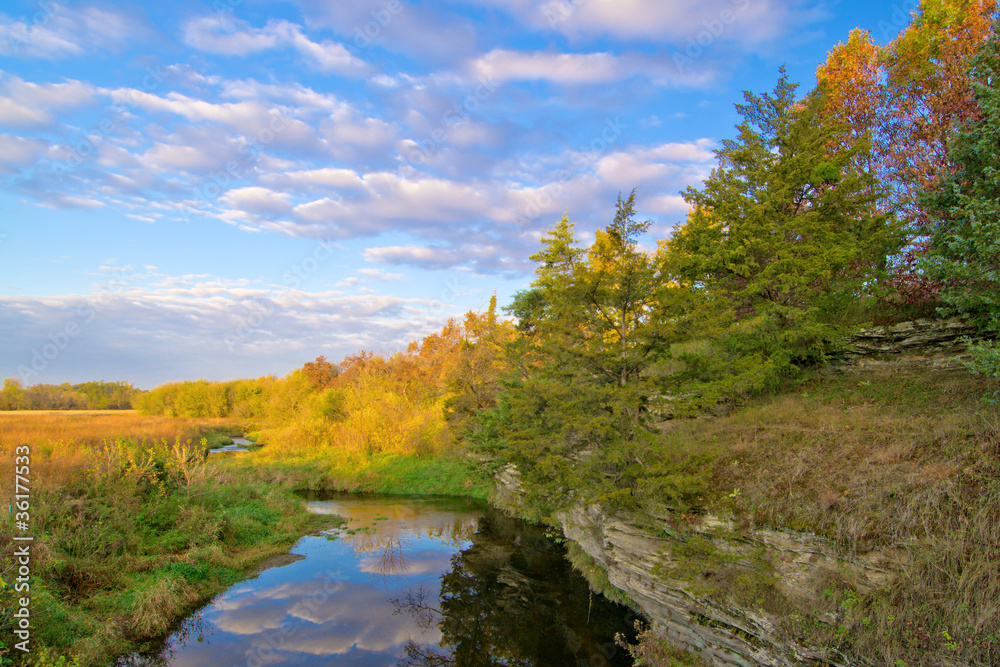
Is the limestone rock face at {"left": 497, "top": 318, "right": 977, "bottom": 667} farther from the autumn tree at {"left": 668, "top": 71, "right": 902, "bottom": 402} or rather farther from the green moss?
the autumn tree at {"left": 668, "top": 71, "right": 902, "bottom": 402}

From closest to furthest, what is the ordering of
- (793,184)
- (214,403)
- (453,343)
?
(793,184) → (453,343) → (214,403)

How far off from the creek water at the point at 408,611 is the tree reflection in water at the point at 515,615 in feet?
0.14

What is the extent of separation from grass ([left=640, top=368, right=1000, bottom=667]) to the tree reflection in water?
17.4 feet

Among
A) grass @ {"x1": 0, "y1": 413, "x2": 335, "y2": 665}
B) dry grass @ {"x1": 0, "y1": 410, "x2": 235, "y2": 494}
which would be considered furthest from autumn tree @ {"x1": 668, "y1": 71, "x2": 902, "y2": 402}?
dry grass @ {"x1": 0, "y1": 410, "x2": 235, "y2": 494}

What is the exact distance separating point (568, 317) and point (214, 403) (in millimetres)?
79493

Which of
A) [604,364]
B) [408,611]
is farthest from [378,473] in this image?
[604,364]

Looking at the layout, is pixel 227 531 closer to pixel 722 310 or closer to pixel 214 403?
pixel 722 310

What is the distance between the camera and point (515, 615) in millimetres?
15031

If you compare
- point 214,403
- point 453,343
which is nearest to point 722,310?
point 453,343

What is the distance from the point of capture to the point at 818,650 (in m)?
7.41

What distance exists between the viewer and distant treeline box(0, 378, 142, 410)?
→ 3578cm

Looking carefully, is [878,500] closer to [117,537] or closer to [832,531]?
[832,531]

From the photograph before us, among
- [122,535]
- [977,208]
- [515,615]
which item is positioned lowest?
[515,615]
